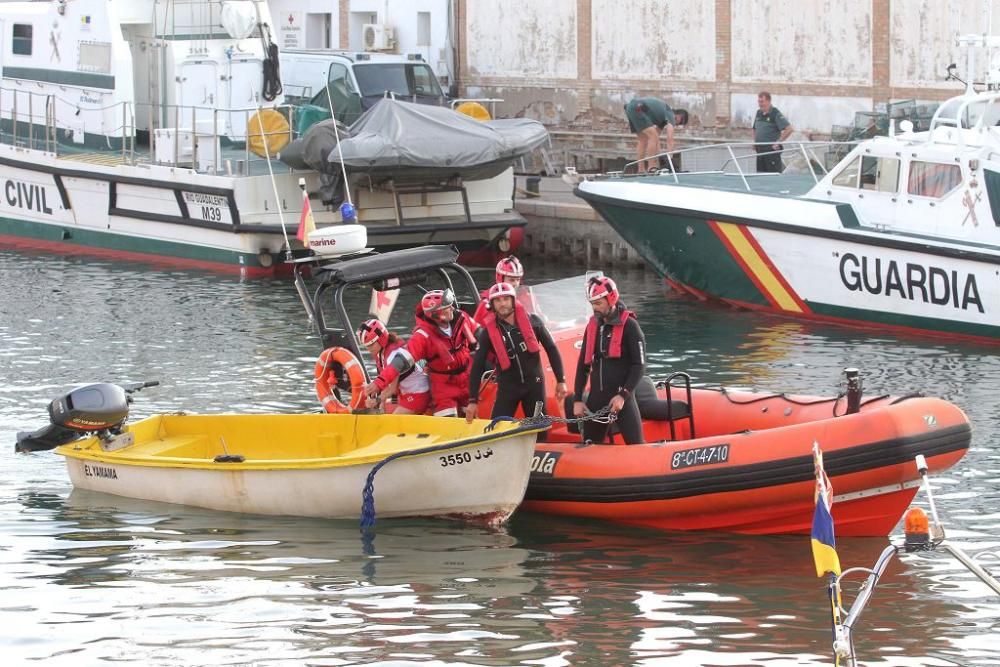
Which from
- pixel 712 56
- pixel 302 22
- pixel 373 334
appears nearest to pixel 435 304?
pixel 373 334

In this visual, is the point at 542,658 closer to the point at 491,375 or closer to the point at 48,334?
the point at 491,375

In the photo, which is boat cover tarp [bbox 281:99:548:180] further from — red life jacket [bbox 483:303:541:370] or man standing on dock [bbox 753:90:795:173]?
red life jacket [bbox 483:303:541:370]

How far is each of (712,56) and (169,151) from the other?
400 inches

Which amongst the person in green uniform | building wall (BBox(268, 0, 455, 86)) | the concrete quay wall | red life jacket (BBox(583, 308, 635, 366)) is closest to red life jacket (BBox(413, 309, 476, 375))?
red life jacket (BBox(583, 308, 635, 366))

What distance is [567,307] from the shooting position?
1255cm

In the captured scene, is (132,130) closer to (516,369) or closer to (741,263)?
(741,263)

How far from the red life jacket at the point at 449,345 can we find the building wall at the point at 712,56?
13982 millimetres

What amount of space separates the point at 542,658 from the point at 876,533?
2975 millimetres

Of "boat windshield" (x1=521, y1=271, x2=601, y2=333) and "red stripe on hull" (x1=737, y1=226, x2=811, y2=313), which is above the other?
"boat windshield" (x1=521, y1=271, x2=601, y2=333)

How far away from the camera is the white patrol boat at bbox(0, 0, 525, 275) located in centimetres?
2197

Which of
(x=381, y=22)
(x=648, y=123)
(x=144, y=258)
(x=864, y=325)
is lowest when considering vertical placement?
(x=864, y=325)

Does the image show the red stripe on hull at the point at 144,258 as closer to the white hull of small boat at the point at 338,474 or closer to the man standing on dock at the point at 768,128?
the man standing on dock at the point at 768,128

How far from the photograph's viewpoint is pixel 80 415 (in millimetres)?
11734

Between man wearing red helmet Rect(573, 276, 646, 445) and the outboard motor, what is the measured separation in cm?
319
